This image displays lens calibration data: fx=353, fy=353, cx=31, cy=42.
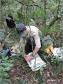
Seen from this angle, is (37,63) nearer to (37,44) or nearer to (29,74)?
(29,74)

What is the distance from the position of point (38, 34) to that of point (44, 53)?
47 cm

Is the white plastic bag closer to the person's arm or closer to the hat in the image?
the person's arm

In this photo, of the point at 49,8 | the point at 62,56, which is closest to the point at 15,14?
the point at 49,8

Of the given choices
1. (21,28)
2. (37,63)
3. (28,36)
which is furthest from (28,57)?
(21,28)

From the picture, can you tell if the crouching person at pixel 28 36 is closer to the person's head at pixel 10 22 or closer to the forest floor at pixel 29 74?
the person's head at pixel 10 22

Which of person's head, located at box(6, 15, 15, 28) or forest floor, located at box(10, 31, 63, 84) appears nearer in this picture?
forest floor, located at box(10, 31, 63, 84)

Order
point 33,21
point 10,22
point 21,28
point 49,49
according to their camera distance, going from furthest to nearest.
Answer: point 10,22 < point 33,21 < point 49,49 < point 21,28

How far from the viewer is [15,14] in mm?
7047

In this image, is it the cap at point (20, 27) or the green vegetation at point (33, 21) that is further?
the cap at point (20, 27)

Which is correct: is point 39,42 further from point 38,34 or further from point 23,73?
point 23,73

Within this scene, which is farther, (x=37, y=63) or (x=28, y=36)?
(x=28, y=36)

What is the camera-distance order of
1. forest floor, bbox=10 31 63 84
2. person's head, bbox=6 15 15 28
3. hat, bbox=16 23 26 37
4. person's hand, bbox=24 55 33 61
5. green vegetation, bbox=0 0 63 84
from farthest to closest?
person's head, bbox=6 15 15 28, hat, bbox=16 23 26 37, person's hand, bbox=24 55 33 61, green vegetation, bbox=0 0 63 84, forest floor, bbox=10 31 63 84

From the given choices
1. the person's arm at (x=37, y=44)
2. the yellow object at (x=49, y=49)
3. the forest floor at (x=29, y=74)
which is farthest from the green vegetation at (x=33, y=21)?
the person's arm at (x=37, y=44)

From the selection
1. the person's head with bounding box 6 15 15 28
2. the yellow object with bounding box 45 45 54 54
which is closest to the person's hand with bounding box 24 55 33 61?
the yellow object with bounding box 45 45 54 54
